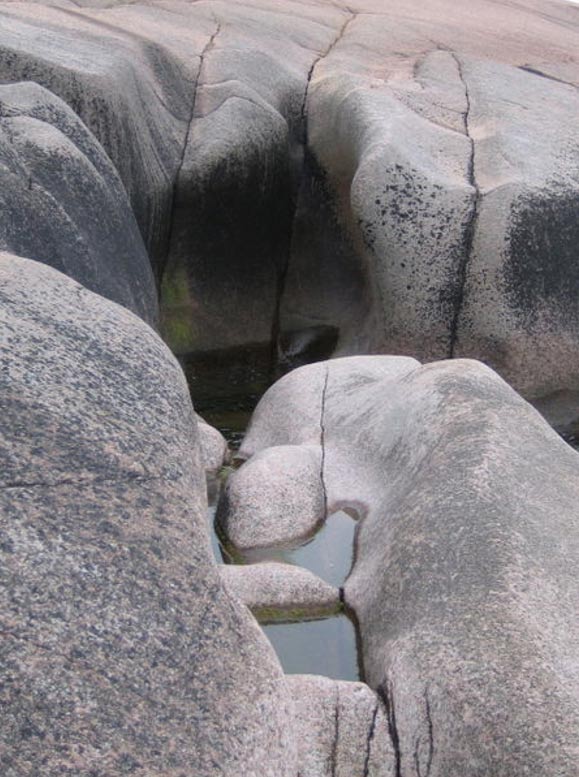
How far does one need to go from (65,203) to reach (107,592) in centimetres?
361

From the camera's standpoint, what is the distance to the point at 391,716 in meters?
3.88

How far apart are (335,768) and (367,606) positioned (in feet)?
3.42

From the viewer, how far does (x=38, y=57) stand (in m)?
7.61

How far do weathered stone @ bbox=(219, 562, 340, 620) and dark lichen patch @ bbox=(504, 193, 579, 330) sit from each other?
4170 millimetres

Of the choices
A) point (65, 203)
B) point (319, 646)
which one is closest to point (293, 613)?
point (319, 646)

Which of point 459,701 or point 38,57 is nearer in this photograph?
point 459,701

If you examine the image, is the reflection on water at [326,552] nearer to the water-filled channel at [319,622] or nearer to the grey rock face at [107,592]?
the water-filled channel at [319,622]

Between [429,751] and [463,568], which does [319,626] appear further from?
[429,751]

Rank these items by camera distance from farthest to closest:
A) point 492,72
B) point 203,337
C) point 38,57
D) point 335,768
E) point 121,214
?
point 492,72 < point 203,337 < point 38,57 < point 121,214 < point 335,768

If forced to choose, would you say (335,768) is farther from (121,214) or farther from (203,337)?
(203,337)

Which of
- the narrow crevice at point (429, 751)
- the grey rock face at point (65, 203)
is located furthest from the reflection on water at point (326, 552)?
the grey rock face at point (65, 203)

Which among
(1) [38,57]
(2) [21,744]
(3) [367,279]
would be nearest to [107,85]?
(1) [38,57]

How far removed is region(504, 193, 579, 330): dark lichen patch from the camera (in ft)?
27.5

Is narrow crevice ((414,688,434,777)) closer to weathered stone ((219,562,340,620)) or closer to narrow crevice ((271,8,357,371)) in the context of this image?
weathered stone ((219,562,340,620))
